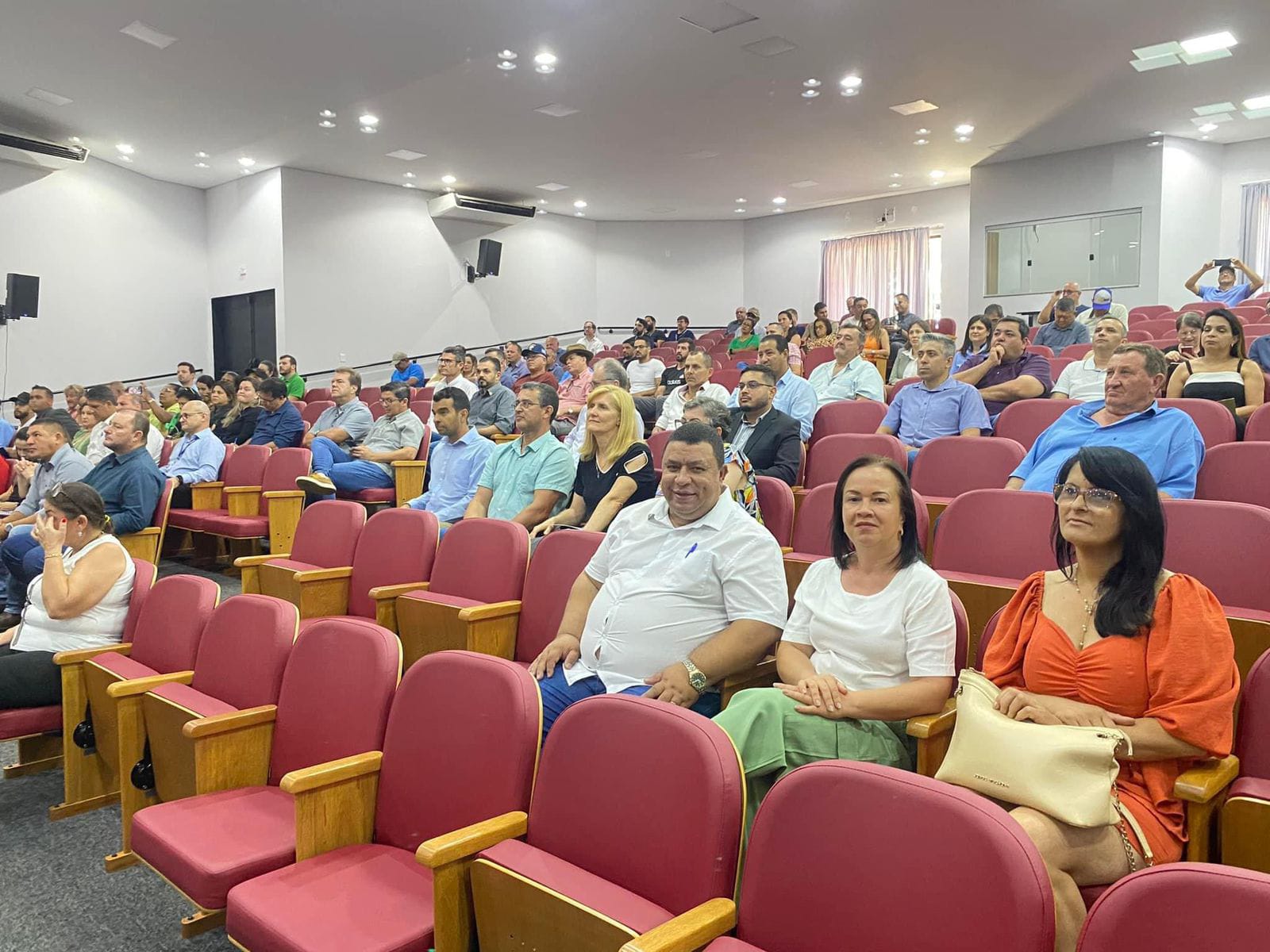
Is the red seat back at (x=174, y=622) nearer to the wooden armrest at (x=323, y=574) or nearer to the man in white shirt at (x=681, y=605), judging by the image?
the wooden armrest at (x=323, y=574)

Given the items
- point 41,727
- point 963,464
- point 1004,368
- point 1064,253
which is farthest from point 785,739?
point 1064,253

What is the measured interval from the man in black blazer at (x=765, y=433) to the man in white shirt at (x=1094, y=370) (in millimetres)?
1303

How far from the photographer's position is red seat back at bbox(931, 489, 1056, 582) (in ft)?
8.14

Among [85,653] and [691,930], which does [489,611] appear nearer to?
[85,653]

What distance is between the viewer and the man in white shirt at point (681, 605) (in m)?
2.07

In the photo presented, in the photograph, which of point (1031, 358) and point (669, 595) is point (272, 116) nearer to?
point (1031, 358)

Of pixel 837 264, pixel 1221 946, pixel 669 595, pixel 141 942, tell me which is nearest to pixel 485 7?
pixel 669 595

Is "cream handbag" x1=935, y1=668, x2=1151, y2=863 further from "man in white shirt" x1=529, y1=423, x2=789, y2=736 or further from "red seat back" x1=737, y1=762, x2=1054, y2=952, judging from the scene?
"man in white shirt" x1=529, y1=423, x2=789, y2=736

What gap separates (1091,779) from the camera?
4.37 feet

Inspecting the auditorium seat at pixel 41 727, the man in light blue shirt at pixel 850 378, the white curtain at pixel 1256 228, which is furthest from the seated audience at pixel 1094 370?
the white curtain at pixel 1256 228

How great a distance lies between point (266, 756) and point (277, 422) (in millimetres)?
4620

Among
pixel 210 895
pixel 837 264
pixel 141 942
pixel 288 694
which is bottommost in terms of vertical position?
pixel 141 942

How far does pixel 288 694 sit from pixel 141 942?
1.85 ft

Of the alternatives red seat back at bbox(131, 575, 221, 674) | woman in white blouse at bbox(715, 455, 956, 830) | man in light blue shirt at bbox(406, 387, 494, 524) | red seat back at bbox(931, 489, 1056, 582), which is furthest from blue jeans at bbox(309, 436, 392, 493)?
woman in white blouse at bbox(715, 455, 956, 830)
